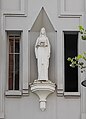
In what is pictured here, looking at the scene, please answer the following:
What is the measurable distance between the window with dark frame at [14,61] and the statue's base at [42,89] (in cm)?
66

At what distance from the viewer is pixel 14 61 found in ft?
45.4

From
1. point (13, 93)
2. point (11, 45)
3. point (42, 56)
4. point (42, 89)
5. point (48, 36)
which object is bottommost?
point (13, 93)

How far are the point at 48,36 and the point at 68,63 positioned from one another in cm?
88

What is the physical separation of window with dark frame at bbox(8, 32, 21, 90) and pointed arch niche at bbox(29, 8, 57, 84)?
0.43 meters

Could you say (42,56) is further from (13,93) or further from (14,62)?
(13,93)

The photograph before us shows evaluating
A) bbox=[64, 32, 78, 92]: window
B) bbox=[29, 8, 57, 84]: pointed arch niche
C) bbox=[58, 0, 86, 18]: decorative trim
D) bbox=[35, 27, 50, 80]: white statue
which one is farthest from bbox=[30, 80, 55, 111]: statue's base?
bbox=[58, 0, 86, 18]: decorative trim

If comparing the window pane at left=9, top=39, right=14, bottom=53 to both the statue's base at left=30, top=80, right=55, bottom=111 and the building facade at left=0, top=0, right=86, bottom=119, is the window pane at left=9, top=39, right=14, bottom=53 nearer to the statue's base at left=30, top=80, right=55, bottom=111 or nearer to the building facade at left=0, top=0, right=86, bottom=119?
the building facade at left=0, top=0, right=86, bottom=119

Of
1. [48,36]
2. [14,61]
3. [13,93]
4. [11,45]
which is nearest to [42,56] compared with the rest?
[48,36]

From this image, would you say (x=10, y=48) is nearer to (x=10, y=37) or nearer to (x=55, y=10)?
(x=10, y=37)

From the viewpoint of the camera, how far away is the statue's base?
13156 millimetres

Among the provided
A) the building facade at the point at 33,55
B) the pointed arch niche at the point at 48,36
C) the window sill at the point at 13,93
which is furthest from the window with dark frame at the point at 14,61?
the pointed arch niche at the point at 48,36

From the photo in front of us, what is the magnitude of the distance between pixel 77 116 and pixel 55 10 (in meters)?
2.81

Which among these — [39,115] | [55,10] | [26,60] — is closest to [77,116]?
[39,115]

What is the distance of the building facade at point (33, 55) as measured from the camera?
44.0ft
